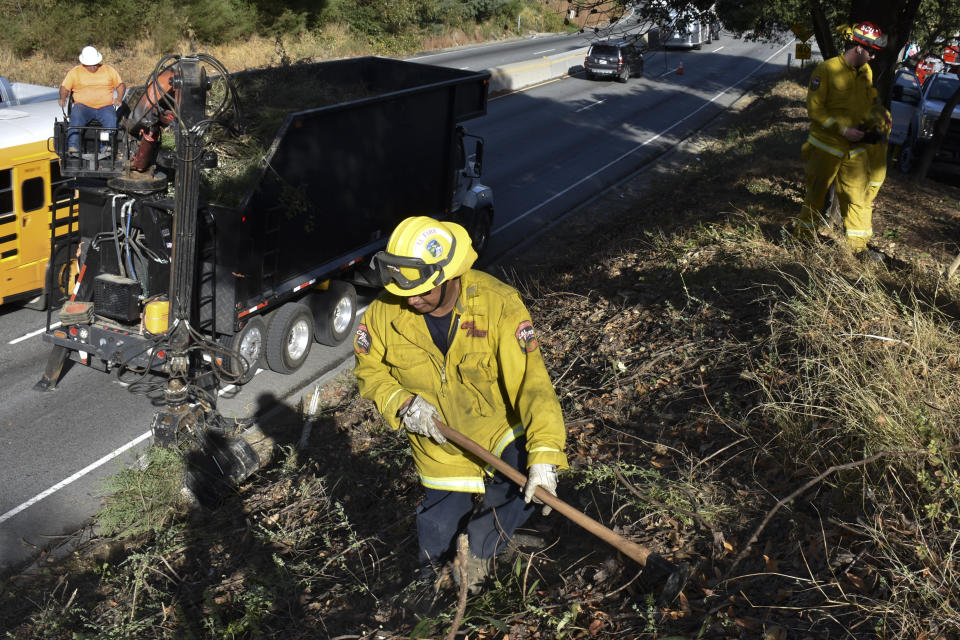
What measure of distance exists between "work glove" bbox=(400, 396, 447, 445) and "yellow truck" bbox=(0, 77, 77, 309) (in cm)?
640

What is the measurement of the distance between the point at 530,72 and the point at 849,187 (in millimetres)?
22772

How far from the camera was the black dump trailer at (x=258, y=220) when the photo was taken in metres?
6.91

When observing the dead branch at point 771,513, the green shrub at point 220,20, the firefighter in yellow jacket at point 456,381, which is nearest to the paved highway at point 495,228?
the firefighter in yellow jacket at point 456,381

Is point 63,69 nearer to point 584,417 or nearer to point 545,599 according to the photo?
point 584,417

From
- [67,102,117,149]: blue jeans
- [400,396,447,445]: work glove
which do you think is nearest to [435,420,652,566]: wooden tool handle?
[400,396,447,445]: work glove

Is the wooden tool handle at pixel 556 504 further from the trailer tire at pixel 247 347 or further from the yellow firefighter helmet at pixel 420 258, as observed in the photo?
the trailer tire at pixel 247 347

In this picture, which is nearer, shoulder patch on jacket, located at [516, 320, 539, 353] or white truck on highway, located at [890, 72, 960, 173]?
shoulder patch on jacket, located at [516, 320, 539, 353]

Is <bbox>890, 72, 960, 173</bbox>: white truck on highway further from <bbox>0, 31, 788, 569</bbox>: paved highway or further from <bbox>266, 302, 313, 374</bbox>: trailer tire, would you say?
<bbox>266, 302, 313, 374</bbox>: trailer tire

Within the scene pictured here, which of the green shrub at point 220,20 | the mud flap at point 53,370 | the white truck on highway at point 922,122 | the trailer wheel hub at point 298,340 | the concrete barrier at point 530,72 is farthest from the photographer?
the green shrub at point 220,20

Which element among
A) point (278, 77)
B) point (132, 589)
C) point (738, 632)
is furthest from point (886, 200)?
point (132, 589)

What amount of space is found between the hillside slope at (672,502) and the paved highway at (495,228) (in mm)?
734

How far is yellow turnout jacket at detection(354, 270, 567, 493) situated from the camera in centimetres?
353

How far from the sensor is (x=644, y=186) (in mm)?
16438

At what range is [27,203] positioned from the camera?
8898 millimetres
